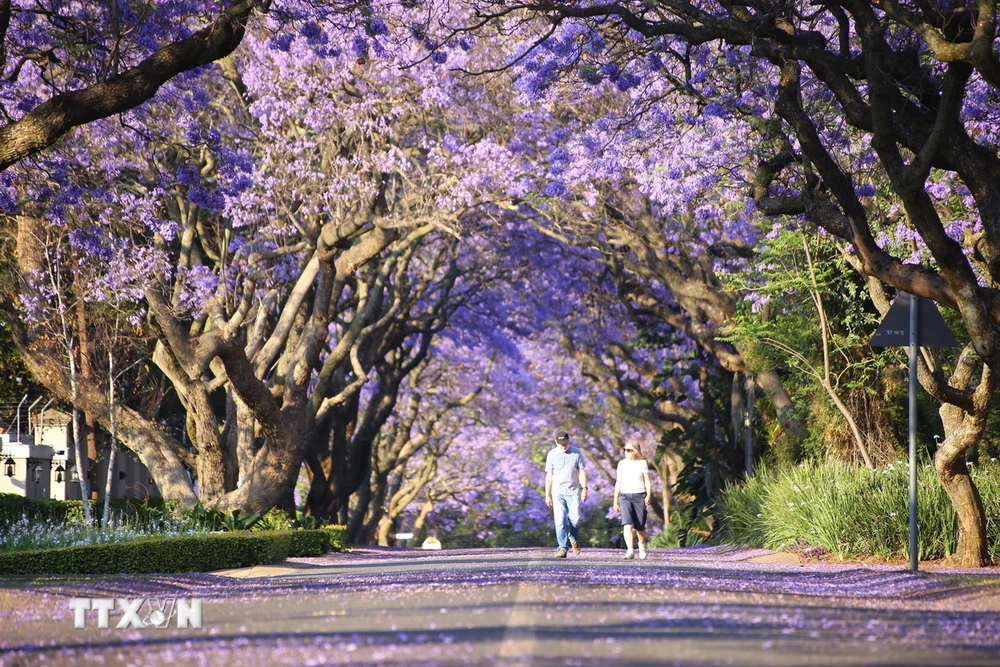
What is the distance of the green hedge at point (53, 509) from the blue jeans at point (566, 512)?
7896 millimetres

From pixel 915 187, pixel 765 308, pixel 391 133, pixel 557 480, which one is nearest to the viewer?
pixel 915 187

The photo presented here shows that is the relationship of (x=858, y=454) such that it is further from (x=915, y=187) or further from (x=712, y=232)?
(x=915, y=187)

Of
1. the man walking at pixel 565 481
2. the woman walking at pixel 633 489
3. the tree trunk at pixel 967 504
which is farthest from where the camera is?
the woman walking at pixel 633 489

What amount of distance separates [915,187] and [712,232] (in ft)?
51.1

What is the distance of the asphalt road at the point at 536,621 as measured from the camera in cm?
679

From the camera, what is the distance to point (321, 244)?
908 inches

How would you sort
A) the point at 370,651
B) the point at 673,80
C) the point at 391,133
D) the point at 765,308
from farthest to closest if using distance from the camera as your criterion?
the point at 765,308 < the point at 391,133 < the point at 673,80 < the point at 370,651

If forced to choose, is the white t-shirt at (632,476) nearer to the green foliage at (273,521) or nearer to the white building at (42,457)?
the green foliage at (273,521)

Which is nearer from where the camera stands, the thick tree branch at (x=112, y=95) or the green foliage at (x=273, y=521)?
the thick tree branch at (x=112, y=95)

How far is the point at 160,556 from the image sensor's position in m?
16.5

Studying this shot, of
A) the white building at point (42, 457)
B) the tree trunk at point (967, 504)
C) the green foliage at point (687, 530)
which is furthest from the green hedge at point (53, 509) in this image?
the tree trunk at point (967, 504)

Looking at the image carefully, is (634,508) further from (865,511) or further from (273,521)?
(273,521)

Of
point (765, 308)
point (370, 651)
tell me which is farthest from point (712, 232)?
point (370, 651)

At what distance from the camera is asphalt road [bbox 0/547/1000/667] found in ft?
22.3
